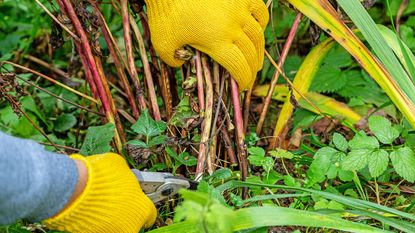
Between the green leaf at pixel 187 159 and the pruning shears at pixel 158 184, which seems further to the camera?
the green leaf at pixel 187 159

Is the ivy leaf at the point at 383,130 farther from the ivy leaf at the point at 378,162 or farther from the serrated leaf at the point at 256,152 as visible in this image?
the serrated leaf at the point at 256,152

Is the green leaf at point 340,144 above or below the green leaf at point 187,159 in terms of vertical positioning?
above

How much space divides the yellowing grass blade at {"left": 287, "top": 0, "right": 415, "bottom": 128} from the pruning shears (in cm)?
56

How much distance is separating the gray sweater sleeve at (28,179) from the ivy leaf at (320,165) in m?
0.66

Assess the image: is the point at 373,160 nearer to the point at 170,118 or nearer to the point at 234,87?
the point at 234,87

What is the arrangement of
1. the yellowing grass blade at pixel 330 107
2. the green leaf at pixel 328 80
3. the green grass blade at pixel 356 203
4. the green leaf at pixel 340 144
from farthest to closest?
the green leaf at pixel 328 80 → the yellowing grass blade at pixel 330 107 → the green leaf at pixel 340 144 → the green grass blade at pixel 356 203

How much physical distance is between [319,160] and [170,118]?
0.42m

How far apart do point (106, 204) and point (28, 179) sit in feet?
0.97

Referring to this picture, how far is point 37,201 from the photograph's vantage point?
1.08 m

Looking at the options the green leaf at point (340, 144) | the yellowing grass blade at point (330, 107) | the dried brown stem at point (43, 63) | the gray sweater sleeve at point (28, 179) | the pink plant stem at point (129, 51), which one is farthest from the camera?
the dried brown stem at point (43, 63)

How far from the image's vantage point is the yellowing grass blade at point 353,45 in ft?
5.09

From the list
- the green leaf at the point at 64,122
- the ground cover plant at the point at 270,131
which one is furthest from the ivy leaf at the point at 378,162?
the green leaf at the point at 64,122

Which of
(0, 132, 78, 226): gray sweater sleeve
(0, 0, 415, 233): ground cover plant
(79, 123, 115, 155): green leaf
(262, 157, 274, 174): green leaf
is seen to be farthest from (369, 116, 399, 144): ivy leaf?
(0, 132, 78, 226): gray sweater sleeve

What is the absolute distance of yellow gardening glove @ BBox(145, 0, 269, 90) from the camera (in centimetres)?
152
